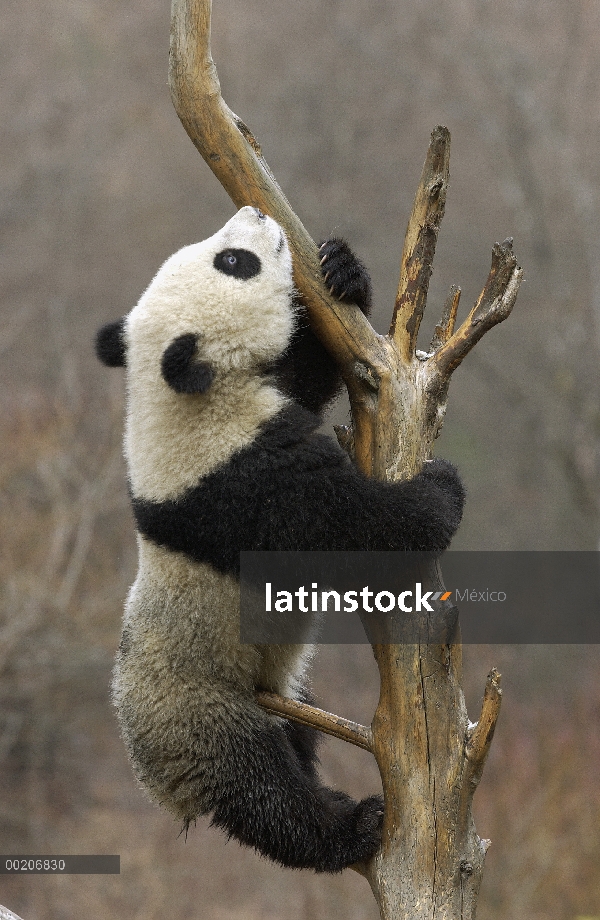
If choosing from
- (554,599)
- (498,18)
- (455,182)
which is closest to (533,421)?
(554,599)

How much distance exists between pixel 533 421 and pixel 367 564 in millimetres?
7681

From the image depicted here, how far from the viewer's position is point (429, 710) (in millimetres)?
3668

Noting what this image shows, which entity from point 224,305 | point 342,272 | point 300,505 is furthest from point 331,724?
point 342,272

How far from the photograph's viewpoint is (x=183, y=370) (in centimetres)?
366

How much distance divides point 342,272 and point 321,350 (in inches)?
16.3

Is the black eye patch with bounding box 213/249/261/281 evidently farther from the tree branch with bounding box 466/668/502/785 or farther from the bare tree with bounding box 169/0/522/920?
the tree branch with bounding box 466/668/502/785

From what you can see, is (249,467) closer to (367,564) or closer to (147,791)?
(367,564)

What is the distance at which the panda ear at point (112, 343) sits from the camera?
4090 mm

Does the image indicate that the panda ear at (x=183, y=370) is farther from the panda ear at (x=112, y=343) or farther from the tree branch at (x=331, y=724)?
the tree branch at (x=331, y=724)

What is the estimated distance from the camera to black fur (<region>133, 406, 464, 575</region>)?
349cm

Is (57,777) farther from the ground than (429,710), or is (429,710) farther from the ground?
(429,710)

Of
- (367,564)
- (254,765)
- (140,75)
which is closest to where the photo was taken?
(367,564)

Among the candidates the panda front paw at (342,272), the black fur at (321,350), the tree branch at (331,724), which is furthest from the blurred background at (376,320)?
the tree branch at (331,724)

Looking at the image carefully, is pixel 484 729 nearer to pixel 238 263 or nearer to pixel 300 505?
pixel 300 505
